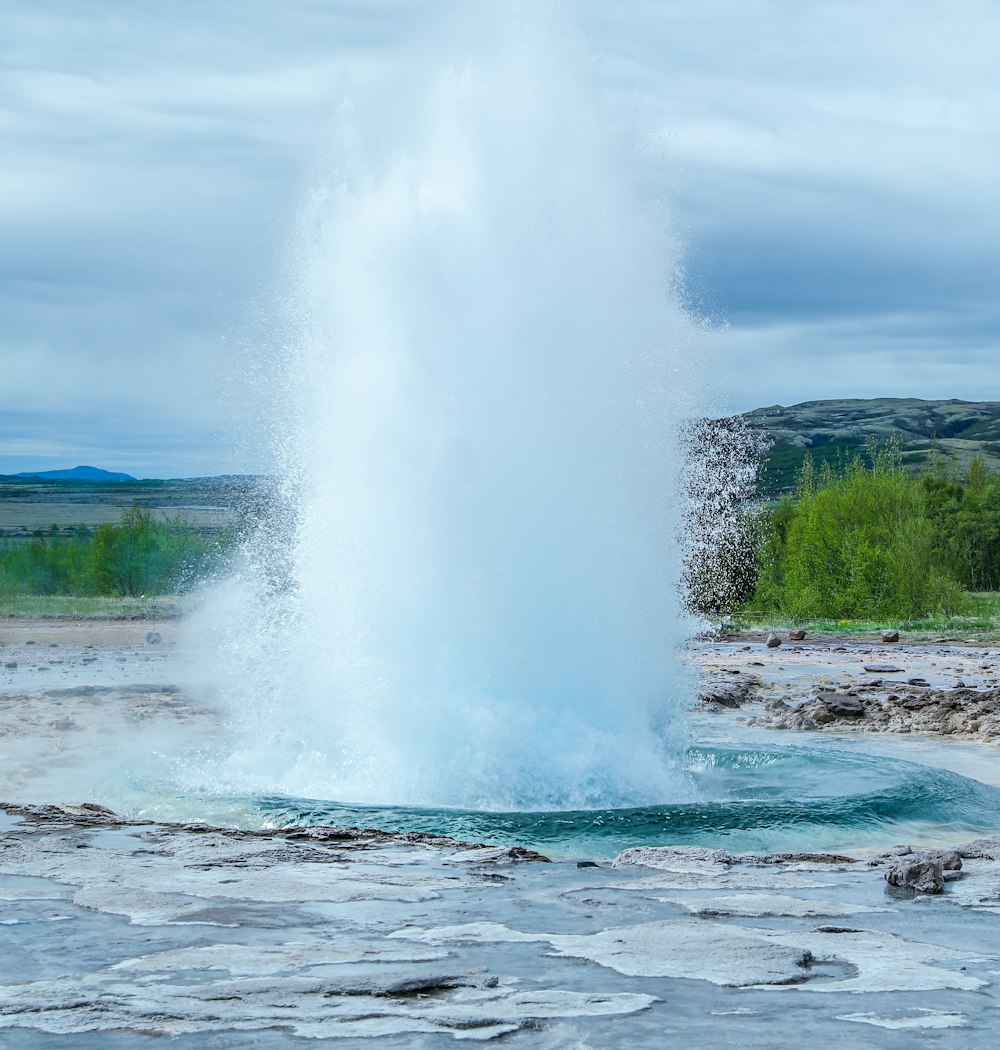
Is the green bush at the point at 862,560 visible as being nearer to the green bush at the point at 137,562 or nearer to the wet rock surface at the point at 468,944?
the green bush at the point at 137,562

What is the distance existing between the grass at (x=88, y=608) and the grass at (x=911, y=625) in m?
17.6

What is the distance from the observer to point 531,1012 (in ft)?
14.1

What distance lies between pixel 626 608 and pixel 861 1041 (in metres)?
7.65

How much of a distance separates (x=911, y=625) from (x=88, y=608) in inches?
1010

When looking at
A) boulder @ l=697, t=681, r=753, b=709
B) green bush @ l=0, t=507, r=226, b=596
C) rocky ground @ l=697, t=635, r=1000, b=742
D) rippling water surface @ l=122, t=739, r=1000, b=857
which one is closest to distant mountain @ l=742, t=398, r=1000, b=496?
green bush @ l=0, t=507, r=226, b=596

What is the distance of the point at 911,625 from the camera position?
125 ft

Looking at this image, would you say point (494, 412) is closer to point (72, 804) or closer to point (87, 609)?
point (72, 804)

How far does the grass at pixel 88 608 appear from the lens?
1558 inches

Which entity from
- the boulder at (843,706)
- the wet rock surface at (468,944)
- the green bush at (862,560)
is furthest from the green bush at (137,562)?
the wet rock surface at (468,944)

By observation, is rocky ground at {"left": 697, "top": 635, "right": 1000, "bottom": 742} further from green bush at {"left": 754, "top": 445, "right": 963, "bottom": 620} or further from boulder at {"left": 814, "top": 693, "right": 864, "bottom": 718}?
green bush at {"left": 754, "top": 445, "right": 963, "bottom": 620}

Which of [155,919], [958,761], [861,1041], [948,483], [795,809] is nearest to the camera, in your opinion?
[861,1041]

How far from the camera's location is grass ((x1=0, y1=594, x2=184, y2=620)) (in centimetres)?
3956

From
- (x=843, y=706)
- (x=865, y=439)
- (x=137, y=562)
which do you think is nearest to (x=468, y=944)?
(x=843, y=706)

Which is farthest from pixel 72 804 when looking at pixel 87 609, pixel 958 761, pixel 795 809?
pixel 87 609
